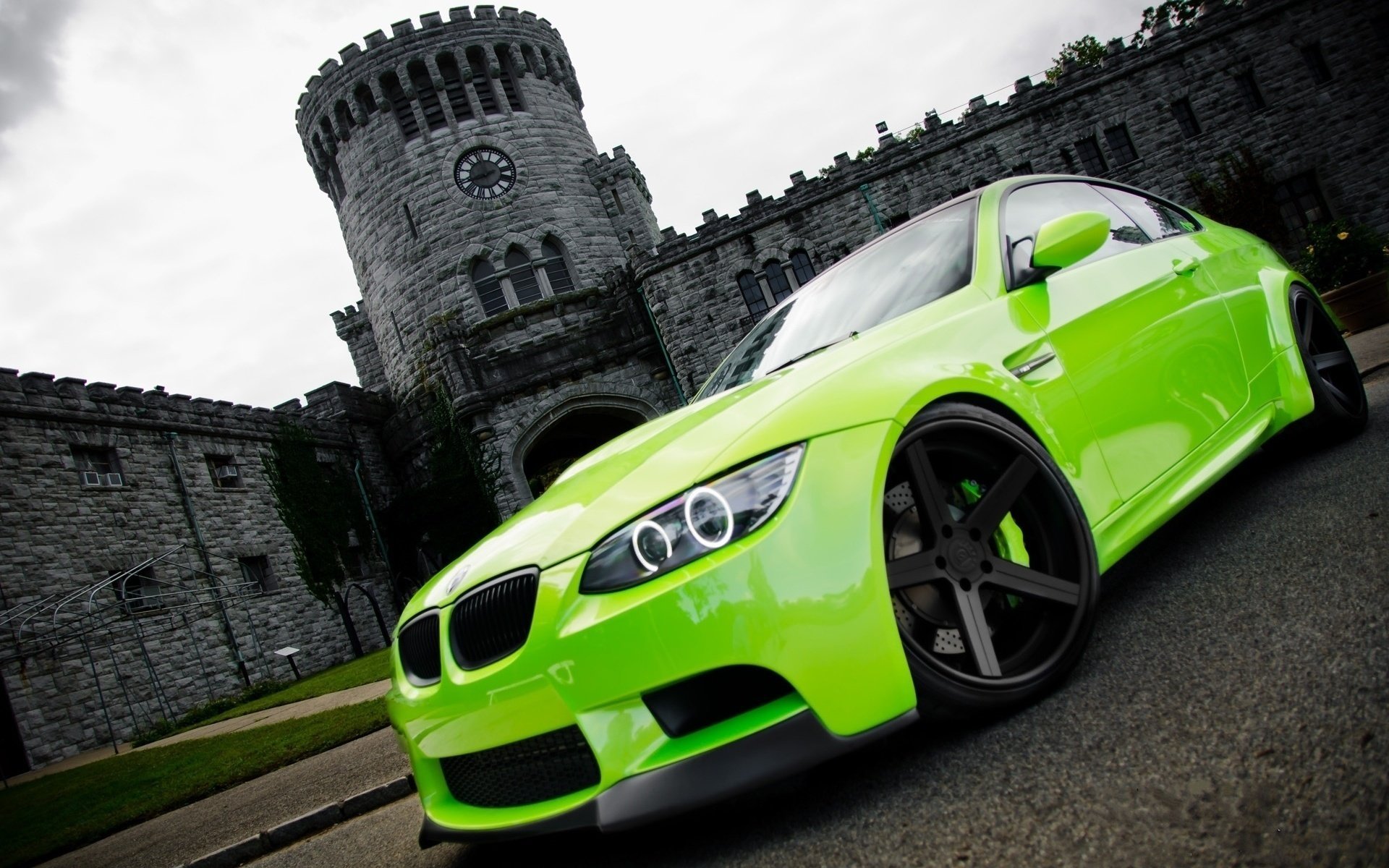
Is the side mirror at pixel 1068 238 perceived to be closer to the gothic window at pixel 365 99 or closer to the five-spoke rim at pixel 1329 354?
the five-spoke rim at pixel 1329 354

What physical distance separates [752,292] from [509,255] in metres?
8.38

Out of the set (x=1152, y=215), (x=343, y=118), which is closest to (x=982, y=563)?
(x=1152, y=215)

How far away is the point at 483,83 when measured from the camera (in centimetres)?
2512

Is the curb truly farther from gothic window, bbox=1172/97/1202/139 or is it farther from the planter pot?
gothic window, bbox=1172/97/1202/139

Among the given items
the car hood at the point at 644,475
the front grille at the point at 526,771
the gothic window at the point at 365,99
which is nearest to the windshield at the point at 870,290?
the car hood at the point at 644,475

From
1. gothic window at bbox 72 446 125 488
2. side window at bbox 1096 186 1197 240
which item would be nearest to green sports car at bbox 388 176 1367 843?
side window at bbox 1096 186 1197 240

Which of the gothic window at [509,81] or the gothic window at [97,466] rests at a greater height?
the gothic window at [509,81]

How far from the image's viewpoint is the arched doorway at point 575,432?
20.3 m

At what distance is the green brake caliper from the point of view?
2.06 meters

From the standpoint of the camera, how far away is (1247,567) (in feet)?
7.79

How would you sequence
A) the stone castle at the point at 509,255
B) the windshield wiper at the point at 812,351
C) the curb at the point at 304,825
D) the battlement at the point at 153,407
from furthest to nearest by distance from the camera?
the stone castle at the point at 509,255
the battlement at the point at 153,407
the curb at the point at 304,825
the windshield wiper at the point at 812,351

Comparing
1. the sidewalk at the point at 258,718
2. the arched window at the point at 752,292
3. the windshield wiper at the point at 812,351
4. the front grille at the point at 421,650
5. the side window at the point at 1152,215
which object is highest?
the arched window at the point at 752,292

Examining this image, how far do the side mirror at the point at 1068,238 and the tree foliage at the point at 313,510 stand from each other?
69.2 ft

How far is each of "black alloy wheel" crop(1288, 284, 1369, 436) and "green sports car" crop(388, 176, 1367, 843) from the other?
1.12m
